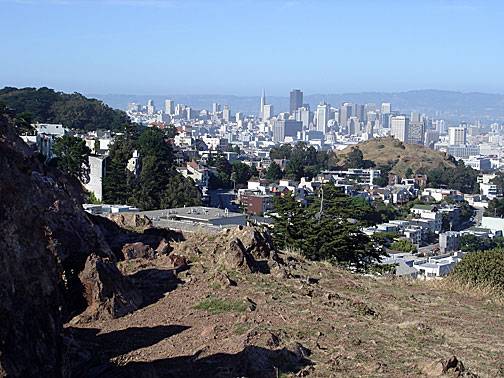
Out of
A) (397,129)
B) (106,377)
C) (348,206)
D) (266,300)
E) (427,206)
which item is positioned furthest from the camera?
(397,129)

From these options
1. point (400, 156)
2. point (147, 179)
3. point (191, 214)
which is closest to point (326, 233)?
point (191, 214)

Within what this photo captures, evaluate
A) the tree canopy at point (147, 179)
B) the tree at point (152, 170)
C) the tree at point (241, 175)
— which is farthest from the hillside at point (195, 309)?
the tree at point (241, 175)

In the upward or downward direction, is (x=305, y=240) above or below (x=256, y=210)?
above

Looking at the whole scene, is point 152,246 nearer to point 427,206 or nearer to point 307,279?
point 307,279

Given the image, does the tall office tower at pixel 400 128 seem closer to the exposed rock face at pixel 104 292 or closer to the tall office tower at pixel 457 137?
the tall office tower at pixel 457 137

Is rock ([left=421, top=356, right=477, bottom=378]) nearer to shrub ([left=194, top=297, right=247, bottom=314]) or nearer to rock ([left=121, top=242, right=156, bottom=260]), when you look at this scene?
shrub ([left=194, top=297, right=247, bottom=314])

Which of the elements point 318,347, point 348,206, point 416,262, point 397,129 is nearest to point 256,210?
point 416,262

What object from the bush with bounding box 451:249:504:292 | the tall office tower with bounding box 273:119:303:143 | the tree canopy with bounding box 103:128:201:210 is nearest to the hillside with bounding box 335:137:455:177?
the tree canopy with bounding box 103:128:201:210
